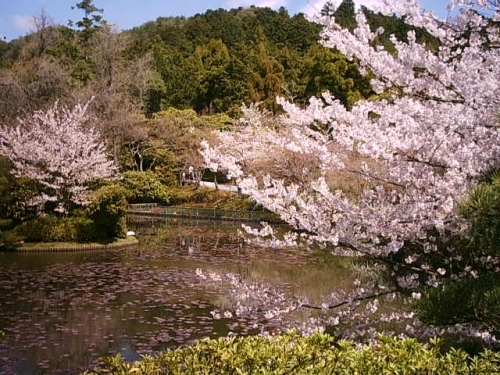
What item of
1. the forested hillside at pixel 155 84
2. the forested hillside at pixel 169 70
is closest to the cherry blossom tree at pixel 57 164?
the forested hillside at pixel 155 84

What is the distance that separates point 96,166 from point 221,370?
14711 millimetres

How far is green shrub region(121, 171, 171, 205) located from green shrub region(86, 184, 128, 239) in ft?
40.1

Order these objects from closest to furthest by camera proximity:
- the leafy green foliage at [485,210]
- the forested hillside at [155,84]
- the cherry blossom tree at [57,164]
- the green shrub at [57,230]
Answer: the leafy green foliage at [485,210] → the green shrub at [57,230] → the cherry blossom tree at [57,164] → the forested hillside at [155,84]

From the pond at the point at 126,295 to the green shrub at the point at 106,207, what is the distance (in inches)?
44.4

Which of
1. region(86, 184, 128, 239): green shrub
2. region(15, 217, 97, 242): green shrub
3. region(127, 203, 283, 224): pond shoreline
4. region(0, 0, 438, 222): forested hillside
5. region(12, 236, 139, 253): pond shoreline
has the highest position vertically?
region(0, 0, 438, 222): forested hillside

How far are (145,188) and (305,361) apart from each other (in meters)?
26.5

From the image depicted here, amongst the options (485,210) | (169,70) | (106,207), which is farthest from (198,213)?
(485,210)

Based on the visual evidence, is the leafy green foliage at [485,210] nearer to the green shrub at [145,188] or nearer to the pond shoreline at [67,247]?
the pond shoreline at [67,247]

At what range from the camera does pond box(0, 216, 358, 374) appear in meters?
6.96

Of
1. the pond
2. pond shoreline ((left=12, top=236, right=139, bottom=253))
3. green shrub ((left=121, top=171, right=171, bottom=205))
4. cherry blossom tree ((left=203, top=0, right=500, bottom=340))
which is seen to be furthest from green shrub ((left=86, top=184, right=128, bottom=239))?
green shrub ((left=121, top=171, right=171, bottom=205))

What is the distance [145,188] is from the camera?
2862cm

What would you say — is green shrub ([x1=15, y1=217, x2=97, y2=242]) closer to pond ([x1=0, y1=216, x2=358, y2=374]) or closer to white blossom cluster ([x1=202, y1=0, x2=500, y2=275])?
pond ([x1=0, y1=216, x2=358, y2=374])

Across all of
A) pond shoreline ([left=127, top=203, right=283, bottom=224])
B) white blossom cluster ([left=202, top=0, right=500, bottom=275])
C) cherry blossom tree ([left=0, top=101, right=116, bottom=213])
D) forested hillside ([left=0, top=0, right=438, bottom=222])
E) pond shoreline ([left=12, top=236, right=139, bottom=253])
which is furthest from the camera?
forested hillside ([left=0, top=0, right=438, bottom=222])

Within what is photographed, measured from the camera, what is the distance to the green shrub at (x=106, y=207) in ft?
51.7
